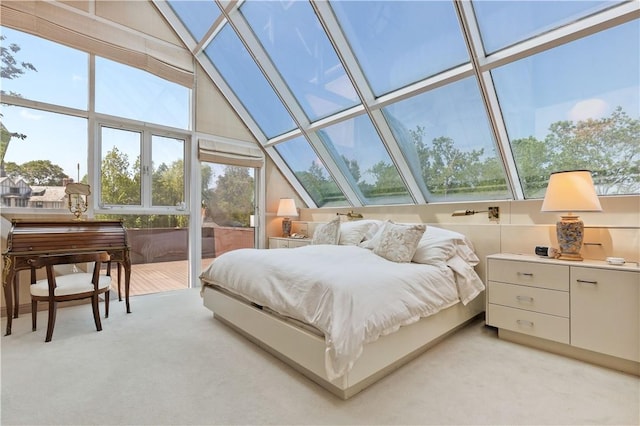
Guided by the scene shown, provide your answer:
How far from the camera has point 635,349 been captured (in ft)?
6.17

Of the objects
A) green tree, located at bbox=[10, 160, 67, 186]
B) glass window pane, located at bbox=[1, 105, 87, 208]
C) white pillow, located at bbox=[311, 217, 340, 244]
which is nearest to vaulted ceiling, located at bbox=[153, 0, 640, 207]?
white pillow, located at bbox=[311, 217, 340, 244]

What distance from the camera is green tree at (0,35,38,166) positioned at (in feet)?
10.0

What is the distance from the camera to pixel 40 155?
3238mm

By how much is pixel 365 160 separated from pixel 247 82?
2.03 m

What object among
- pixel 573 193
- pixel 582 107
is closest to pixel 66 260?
pixel 573 193

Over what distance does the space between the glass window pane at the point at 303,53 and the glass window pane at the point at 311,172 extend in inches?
29.5

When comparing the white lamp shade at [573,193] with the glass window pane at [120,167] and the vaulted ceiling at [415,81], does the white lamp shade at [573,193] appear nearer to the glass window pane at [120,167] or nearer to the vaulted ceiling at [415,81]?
the vaulted ceiling at [415,81]

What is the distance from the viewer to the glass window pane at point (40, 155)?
309 centimetres

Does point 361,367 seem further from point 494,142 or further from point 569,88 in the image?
point 569,88

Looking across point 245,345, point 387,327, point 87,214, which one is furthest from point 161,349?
point 87,214

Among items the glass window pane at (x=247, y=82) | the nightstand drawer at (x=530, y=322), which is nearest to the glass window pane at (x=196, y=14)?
the glass window pane at (x=247, y=82)

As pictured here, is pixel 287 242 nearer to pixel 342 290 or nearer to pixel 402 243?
pixel 402 243

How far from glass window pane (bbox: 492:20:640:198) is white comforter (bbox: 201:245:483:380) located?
139 cm

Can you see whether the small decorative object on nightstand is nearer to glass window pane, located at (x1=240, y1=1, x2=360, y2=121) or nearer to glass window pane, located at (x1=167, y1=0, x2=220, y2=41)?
glass window pane, located at (x1=167, y1=0, x2=220, y2=41)
